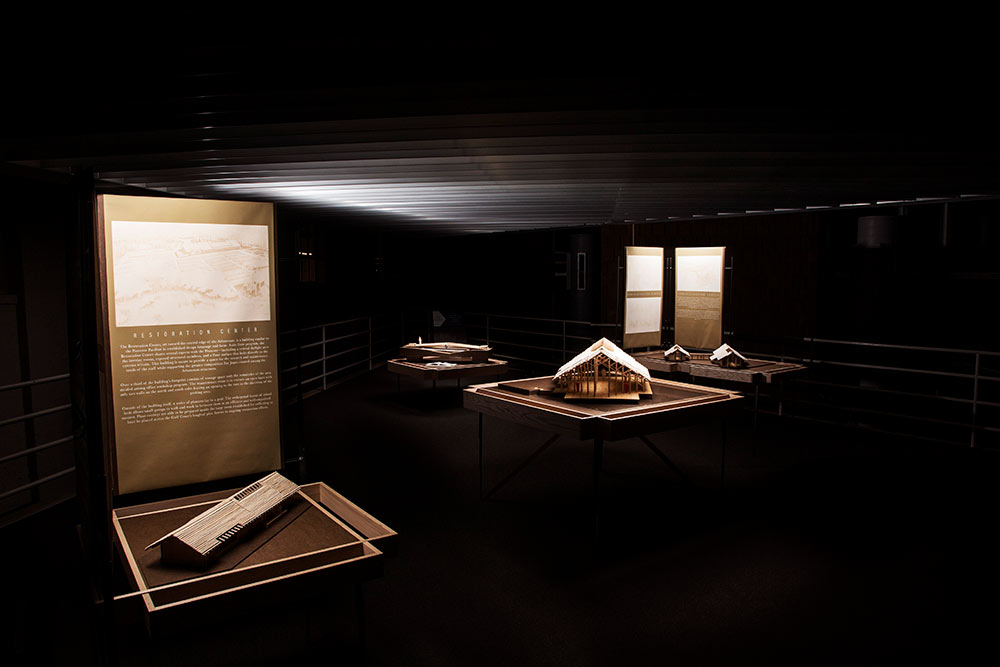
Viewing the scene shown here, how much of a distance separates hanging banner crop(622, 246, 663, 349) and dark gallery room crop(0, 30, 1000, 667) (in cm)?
69

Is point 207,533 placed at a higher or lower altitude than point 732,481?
higher

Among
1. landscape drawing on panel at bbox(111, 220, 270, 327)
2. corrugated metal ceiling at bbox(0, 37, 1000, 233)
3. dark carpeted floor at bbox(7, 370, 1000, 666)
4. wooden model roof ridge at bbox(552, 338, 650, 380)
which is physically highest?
corrugated metal ceiling at bbox(0, 37, 1000, 233)

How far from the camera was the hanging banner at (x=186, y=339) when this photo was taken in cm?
316

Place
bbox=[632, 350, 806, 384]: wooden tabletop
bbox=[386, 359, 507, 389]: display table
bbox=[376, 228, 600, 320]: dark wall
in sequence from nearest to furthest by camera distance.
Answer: bbox=[632, 350, 806, 384]: wooden tabletop < bbox=[386, 359, 507, 389]: display table < bbox=[376, 228, 600, 320]: dark wall

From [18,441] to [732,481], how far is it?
17.8 ft

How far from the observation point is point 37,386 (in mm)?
4781

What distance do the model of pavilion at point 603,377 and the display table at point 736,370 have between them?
5.28 feet

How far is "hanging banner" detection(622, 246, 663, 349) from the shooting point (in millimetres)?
6777

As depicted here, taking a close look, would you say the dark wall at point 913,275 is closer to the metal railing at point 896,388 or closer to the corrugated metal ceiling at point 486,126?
the metal railing at point 896,388

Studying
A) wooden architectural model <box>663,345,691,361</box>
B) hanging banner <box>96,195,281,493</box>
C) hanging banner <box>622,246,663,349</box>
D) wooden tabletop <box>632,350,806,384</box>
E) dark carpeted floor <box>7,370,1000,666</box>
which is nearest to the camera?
dark carpeted floor <box>7,370,1000,666</box>

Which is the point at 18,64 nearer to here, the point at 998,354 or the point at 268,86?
the point at 268,86

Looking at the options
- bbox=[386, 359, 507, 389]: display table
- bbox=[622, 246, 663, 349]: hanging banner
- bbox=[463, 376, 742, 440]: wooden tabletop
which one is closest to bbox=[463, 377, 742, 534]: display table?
bbox=[463, 376, 742, 440]: wooden tabletop

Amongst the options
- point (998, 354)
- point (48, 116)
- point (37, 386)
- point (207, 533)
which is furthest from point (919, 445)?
point (37, 386)

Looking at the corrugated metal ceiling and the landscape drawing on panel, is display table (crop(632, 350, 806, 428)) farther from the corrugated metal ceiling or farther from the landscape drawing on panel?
the landscape drawing on panel
